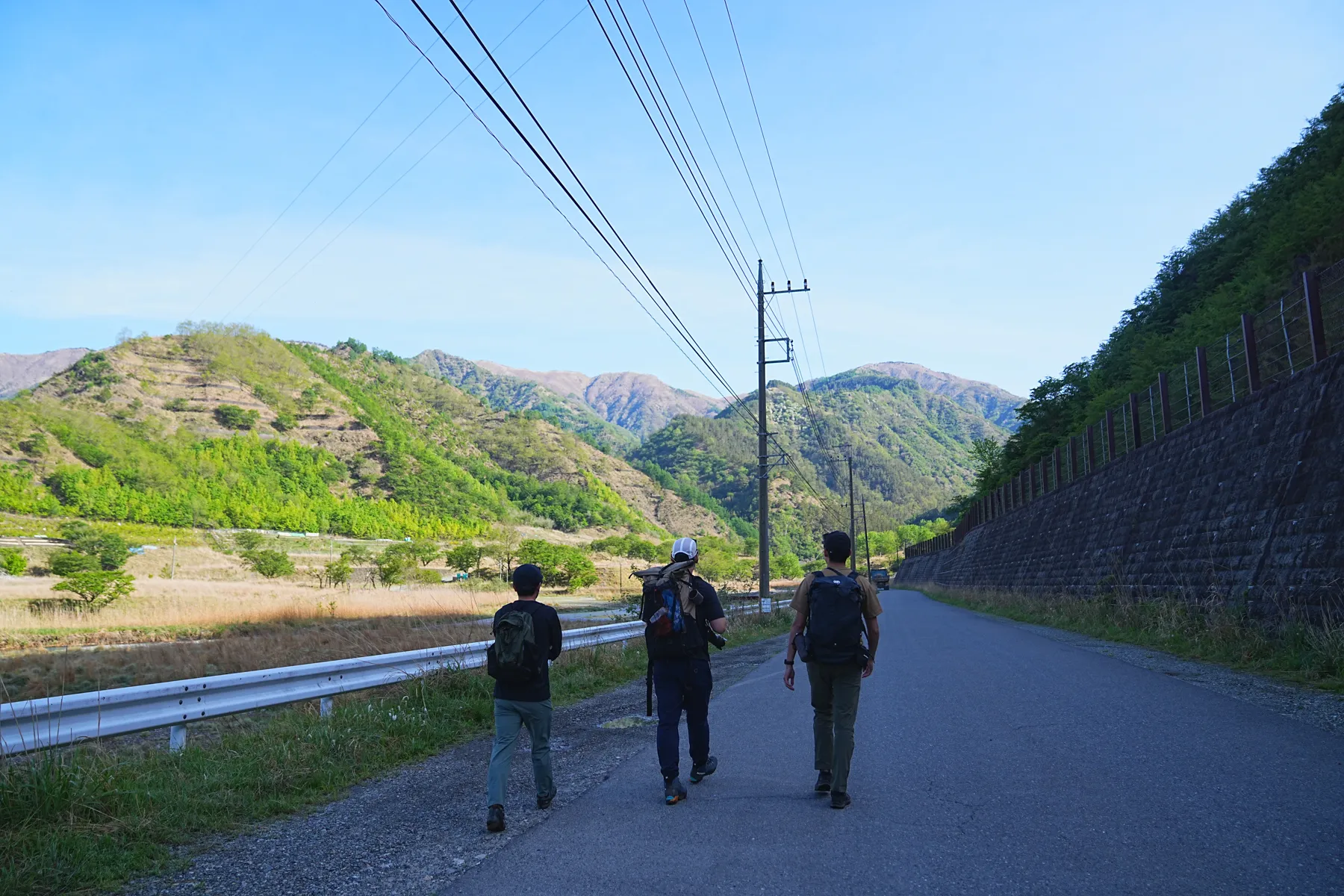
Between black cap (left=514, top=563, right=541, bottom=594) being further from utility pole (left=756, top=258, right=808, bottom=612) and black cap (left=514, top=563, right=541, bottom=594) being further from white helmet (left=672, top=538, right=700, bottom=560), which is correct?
utility pole (left=756, top=258, right=808, bottom=612)

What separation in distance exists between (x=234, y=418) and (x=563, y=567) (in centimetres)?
10152

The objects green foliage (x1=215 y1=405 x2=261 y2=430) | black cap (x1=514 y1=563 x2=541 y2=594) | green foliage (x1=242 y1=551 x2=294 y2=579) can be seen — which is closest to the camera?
black cap (x1=514 y1=563 x2=541 y2=594)

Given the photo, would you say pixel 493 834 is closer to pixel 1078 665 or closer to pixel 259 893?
pixel 259 893

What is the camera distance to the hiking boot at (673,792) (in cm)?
561

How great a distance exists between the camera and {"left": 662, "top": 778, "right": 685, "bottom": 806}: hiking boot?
18.4 ft

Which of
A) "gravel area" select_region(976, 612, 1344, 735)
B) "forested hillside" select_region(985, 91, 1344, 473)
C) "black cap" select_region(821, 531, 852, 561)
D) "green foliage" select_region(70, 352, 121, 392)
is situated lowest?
"gravel area" select_region(976, 612, 1344, 735)

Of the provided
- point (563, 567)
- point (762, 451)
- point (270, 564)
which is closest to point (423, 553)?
point (563, 567)

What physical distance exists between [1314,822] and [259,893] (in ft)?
18.0

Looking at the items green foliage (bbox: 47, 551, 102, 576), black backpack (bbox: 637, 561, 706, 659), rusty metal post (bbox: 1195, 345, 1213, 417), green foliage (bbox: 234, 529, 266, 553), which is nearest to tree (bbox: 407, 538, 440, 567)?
green foliage (bbox: 234, 529, 266, 553)

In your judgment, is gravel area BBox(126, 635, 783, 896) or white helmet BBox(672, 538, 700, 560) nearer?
gravel area BBox(126, 635, 783, 896)

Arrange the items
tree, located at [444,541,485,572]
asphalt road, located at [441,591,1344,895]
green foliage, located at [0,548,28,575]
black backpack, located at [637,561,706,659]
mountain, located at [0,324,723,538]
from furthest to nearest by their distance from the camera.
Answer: mountain, located at [0,324,723,538], tree, located at [444,541,485,572], green foliage, located at [0,548,28,575], black backpack, located at [637,561,706,659], asphalt road, located at [441,591,1344,895]

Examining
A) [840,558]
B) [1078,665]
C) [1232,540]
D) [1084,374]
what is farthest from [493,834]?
[1084,374]

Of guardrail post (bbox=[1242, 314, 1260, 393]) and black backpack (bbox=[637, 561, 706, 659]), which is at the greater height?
guardrail post (bbox=[1242, 314, 1260, 393])

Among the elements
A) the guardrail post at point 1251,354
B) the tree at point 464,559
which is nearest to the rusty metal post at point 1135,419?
the guardrail post at point 1251,354
